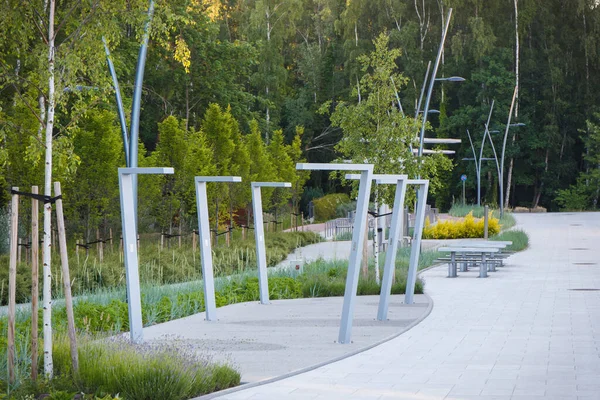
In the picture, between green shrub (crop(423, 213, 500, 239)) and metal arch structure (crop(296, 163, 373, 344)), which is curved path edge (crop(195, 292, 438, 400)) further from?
green shrub (crop(423, 213, 500, 239))

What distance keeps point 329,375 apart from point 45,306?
2939 mm

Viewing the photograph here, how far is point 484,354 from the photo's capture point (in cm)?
1170

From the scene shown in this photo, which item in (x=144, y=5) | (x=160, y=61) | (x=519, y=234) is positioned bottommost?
(x=519, y=234)

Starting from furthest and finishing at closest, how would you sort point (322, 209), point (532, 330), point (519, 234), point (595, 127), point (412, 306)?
point (595, 127) → point (322, 209) → point (519, 234) → point (412, 306) → point (532, 330)

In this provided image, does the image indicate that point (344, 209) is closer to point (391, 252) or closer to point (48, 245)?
point (391, 252)

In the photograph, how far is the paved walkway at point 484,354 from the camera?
9305 millimetres

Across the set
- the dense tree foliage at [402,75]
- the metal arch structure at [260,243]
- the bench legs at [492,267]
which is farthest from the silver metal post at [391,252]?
the dense tree foliage at [402,75]

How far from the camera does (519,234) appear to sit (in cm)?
3694

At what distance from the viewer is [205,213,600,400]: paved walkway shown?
930 cm

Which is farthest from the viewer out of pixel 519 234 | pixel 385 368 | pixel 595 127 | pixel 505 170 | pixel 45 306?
pixel 505 170

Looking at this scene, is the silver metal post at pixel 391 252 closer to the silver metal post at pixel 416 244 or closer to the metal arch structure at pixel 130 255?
the silver metal post at pixel 416 244

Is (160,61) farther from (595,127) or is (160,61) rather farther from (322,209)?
(595,127)

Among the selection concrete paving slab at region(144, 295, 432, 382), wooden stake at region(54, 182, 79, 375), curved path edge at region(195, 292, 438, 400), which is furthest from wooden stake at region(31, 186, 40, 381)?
concrete paving slab at region(144, 295, 432, 382)

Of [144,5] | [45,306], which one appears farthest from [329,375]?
[144,5]
